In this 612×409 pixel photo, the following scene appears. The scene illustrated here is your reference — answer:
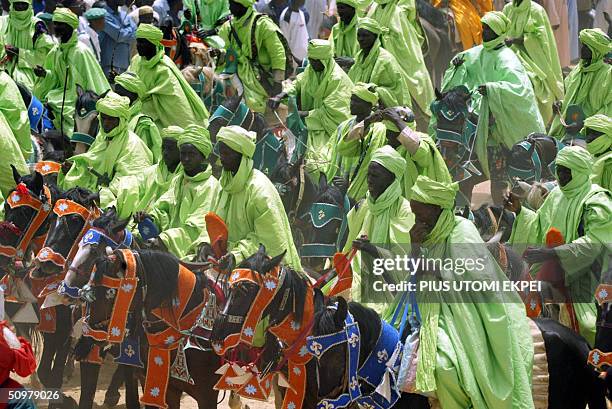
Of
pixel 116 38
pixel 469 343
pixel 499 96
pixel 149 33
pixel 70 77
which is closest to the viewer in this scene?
pixel 469 343

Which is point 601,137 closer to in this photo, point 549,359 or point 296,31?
point 549,359

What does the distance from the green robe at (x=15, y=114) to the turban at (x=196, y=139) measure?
10.3 feet

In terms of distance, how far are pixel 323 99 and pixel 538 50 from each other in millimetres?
3086

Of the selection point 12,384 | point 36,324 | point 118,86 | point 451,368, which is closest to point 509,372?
point 451,368

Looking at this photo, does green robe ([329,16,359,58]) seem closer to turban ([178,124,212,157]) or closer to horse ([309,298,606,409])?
turban ([178,124,212,157])

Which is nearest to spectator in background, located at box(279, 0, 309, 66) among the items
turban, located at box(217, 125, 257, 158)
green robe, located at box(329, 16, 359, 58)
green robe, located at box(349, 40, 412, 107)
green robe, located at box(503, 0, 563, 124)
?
green robe, located at box(329, 16, 359, 58)

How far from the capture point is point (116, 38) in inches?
738

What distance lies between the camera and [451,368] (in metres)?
8.75

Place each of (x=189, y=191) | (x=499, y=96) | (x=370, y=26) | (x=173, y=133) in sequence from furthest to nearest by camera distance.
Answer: (x=370, y=26)
(x=499, y=96)
(x=173, y=133)
(x=189, y=191)

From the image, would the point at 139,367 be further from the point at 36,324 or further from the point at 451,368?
the point at 451,368

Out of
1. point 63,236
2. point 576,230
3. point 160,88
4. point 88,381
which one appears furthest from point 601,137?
point 88,381

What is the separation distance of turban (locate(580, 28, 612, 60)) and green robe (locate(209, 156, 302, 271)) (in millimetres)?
5901

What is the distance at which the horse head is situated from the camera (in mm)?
10992

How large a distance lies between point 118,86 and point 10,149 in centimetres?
199
